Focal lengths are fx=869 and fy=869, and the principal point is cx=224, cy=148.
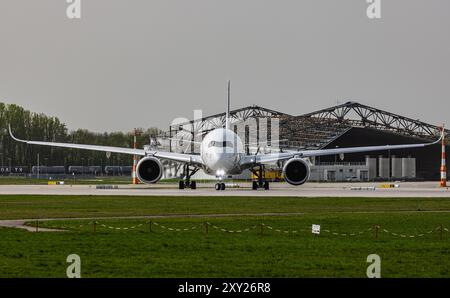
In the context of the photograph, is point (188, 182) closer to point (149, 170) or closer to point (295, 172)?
point (149, 170)

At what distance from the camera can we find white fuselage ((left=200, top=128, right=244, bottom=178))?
8356 cm

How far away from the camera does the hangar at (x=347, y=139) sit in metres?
160

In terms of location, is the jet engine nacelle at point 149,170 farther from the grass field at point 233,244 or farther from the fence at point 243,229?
the fence at point 243,229

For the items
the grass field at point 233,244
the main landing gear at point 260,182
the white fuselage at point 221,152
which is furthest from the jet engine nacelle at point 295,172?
the grass field at point 233,244

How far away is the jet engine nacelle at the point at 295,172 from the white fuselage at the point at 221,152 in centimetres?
501

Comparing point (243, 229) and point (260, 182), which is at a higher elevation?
point (260, 182)

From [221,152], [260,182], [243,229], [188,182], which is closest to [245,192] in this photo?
[221,152]

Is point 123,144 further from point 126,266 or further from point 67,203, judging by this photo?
point 126,266

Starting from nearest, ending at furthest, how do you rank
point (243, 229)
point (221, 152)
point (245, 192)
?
point (243, 229) → point (245, 192) → point (221, 152)

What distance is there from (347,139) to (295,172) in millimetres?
86295

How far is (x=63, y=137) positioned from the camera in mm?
195875

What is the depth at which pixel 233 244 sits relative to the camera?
33.2 metres

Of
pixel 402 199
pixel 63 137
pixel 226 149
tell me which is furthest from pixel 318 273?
pixel 63 137
